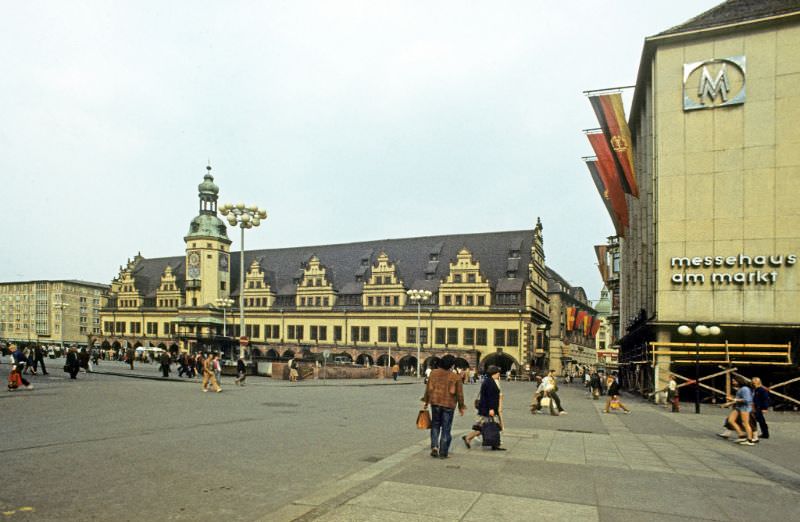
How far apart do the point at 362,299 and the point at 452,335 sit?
14.5 metres

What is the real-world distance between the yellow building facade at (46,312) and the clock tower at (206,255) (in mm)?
59131

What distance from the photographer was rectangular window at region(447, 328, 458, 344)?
7284 centimetres

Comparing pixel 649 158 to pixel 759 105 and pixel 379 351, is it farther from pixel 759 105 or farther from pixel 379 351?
pixel 379 351

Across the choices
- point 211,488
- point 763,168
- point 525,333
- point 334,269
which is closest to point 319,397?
point 211,488

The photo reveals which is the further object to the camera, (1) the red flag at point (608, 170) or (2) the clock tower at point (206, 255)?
(2) the clock tower at point (206, 255)

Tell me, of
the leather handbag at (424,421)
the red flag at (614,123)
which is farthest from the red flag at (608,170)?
the leather handbag at (424,421)

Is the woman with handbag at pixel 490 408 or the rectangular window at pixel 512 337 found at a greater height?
the woman with handbag at pixel 490 408

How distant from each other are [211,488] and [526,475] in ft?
16.1

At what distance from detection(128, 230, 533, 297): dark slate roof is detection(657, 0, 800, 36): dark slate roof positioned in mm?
41279

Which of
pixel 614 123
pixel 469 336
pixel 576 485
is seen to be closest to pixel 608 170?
pixel 614 123

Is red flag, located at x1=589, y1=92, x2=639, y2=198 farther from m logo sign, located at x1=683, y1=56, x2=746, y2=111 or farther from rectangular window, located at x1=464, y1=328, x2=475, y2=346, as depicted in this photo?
rectangular window, located at x1=464, y1=328, x2=475, y2=346

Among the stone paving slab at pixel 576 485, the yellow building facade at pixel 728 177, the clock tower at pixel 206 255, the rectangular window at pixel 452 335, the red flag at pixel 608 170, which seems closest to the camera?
the stone paving slab at pixel 576 485

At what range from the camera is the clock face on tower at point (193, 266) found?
94.1 meters

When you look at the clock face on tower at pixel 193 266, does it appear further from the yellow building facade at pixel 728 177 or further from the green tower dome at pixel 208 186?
the yellow building facade at pixel 728 177
